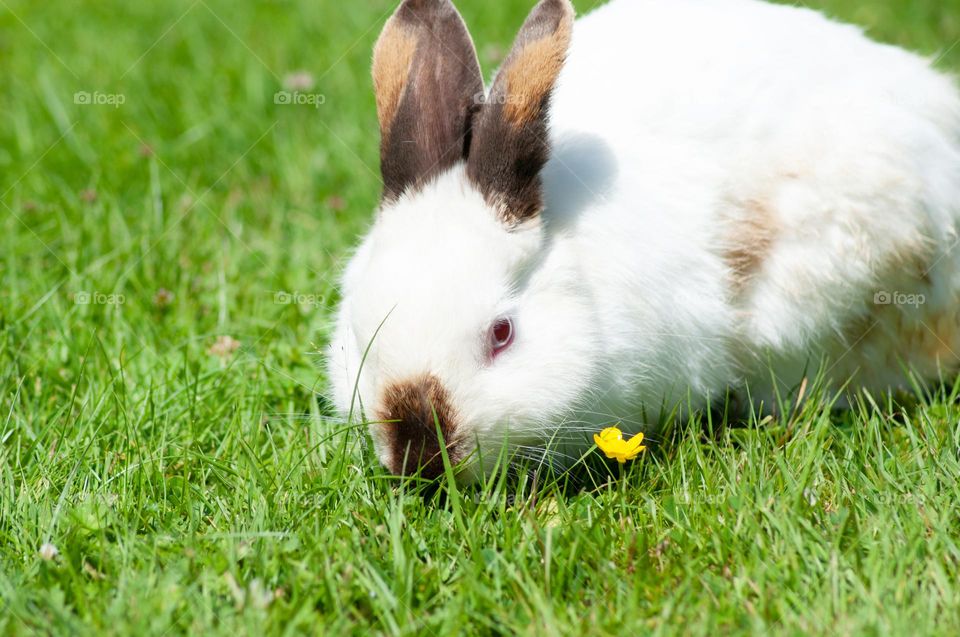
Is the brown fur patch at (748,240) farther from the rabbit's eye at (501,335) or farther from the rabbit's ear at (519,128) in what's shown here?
the rabbit's eye at (501,335)

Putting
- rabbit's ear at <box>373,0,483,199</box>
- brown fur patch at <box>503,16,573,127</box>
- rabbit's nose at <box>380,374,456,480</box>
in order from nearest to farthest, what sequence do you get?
rabbit's nose at <box>380,374,456,480</box> → brown fur patch at <box>503,16,573,127</box> → rabbit's ear at <box>373,0,483,199</box>

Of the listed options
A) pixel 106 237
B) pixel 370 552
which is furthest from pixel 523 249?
pixel 106 237

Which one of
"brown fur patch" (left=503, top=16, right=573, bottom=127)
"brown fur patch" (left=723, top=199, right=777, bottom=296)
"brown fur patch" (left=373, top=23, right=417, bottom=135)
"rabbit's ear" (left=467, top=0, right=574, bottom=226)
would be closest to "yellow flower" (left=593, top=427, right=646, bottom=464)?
"rabbit's ear" (left=467, top=0, right=574, bottom=226)

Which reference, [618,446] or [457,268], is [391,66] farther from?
[618,446]

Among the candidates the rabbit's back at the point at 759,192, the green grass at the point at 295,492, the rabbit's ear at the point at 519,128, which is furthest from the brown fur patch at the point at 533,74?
the green grass at the point at 295,492

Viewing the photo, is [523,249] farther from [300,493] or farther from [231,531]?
[231,531]

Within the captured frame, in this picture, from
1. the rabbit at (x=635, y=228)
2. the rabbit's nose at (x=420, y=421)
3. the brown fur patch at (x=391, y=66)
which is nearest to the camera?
the rabbit's nose at (x=420, y=421)

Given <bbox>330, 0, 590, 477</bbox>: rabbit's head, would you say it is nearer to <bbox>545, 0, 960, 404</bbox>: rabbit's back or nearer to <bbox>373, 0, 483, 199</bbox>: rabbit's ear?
<bbox>373, 0, 483, 199</bbox>: rabbit's ear

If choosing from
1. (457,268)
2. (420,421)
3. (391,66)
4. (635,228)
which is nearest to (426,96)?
(391,66)
